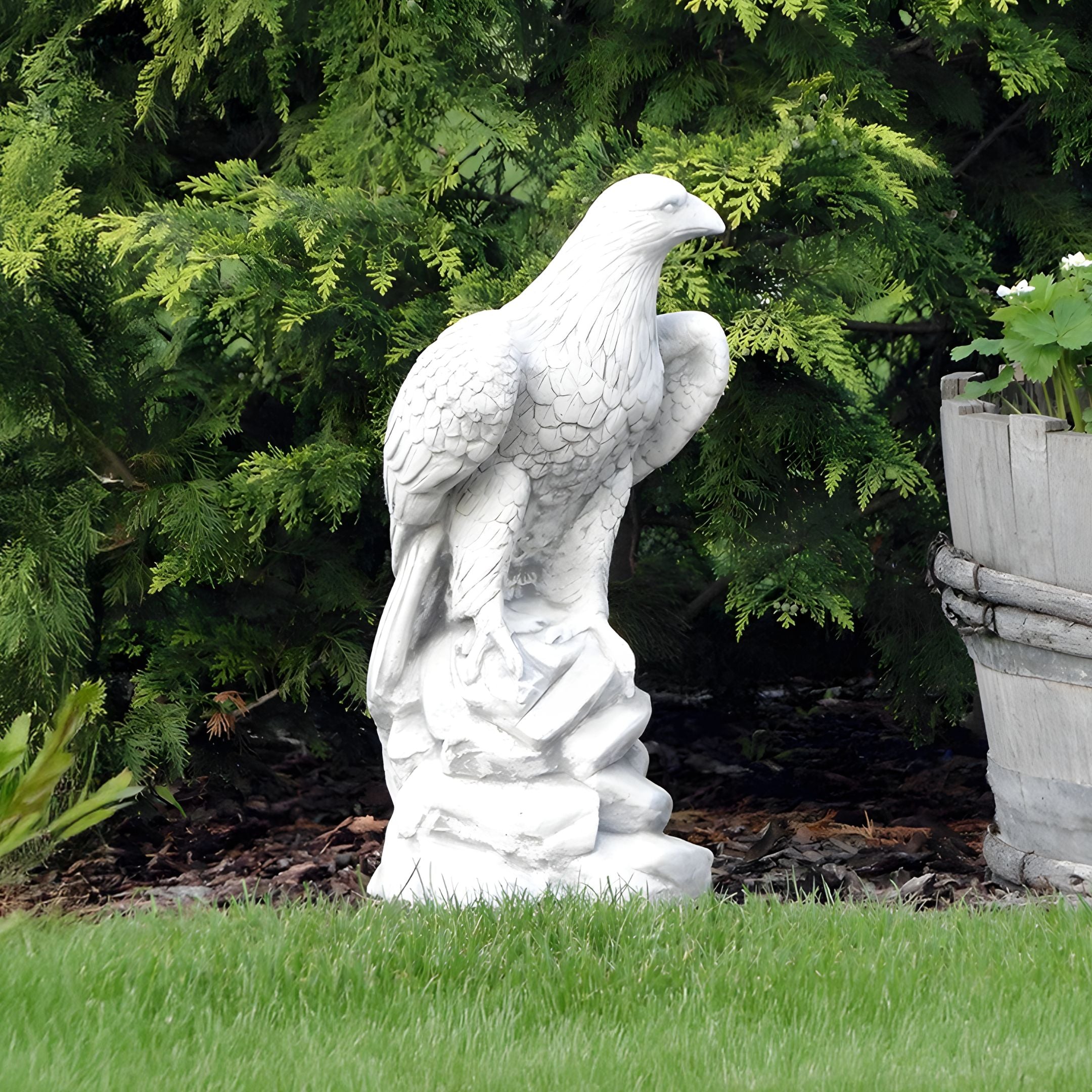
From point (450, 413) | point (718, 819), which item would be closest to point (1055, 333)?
point (450, 413)

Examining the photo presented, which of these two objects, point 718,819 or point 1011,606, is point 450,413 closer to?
point 1011,606

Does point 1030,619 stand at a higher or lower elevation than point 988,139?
lower

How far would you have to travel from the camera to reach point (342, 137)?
14.2 feet

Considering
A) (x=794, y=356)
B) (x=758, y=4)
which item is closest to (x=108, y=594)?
(x=794, y=356)

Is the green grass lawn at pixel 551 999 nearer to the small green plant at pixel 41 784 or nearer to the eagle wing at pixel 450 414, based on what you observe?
the small green plant at pixel 41 784

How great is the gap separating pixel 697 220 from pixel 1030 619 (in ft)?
4.09

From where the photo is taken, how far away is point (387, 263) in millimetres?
4055

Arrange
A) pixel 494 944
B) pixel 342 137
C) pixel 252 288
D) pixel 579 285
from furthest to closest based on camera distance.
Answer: pixel 342 137 < pixel 252 288 < pixel 579 285 < pixel 494 944

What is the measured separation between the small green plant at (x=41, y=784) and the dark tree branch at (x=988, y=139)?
3.25 metres

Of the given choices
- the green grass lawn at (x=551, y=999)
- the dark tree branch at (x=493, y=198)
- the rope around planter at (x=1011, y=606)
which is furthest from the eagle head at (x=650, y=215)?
the dark tree branch at (x=493, y=198)

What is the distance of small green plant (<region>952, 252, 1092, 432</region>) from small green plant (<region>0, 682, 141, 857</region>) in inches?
91.9

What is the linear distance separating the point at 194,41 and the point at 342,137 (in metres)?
0.63

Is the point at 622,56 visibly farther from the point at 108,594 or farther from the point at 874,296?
the point at 108,594

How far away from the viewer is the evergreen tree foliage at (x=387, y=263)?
3.97m
